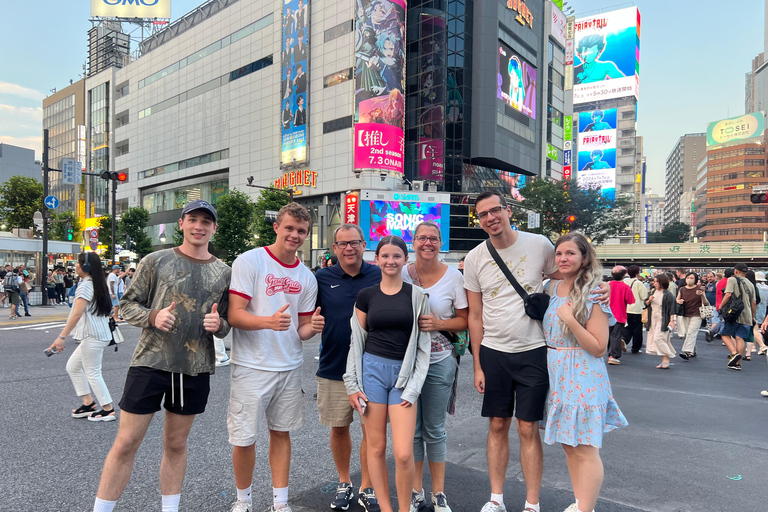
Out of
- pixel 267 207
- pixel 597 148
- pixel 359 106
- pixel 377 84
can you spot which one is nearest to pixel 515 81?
pixel 377 84

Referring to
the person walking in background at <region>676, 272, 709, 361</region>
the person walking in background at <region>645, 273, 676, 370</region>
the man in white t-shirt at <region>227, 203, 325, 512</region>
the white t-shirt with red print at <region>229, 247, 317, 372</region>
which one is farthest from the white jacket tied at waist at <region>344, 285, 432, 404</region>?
the person walking in background at <region>676, 272, 709, 361</region>

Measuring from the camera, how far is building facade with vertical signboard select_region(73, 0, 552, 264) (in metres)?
42.6

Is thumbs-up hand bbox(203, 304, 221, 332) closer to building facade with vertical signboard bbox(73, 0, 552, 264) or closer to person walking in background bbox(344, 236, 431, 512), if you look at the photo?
person walking in background bbox(344, 236, 431, 512)

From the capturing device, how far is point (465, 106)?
4891cm

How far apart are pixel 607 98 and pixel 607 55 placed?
31.4 feet

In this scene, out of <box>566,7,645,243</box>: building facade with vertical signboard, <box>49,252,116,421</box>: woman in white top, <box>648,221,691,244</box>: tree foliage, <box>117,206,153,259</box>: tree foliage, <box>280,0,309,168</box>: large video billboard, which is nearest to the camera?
<box>49,252,116,421</box>: woman in white top

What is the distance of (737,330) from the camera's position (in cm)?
997

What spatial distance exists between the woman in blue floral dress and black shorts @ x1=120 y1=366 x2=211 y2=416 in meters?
2.36

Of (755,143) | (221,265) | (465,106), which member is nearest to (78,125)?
(465,106)

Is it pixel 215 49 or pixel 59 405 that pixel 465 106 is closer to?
pixel 215 49

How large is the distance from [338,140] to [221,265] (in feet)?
138

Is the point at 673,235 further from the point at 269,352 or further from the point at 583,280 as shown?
the point at 269,352

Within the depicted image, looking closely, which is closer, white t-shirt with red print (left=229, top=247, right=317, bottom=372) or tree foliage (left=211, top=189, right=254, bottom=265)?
white t-shirt with red print (left=229, top=247, right=317, bottom=372)

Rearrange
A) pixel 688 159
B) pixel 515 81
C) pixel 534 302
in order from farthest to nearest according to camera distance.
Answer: pixel 688 159 → pixel 515 81 → pixel 534 302
